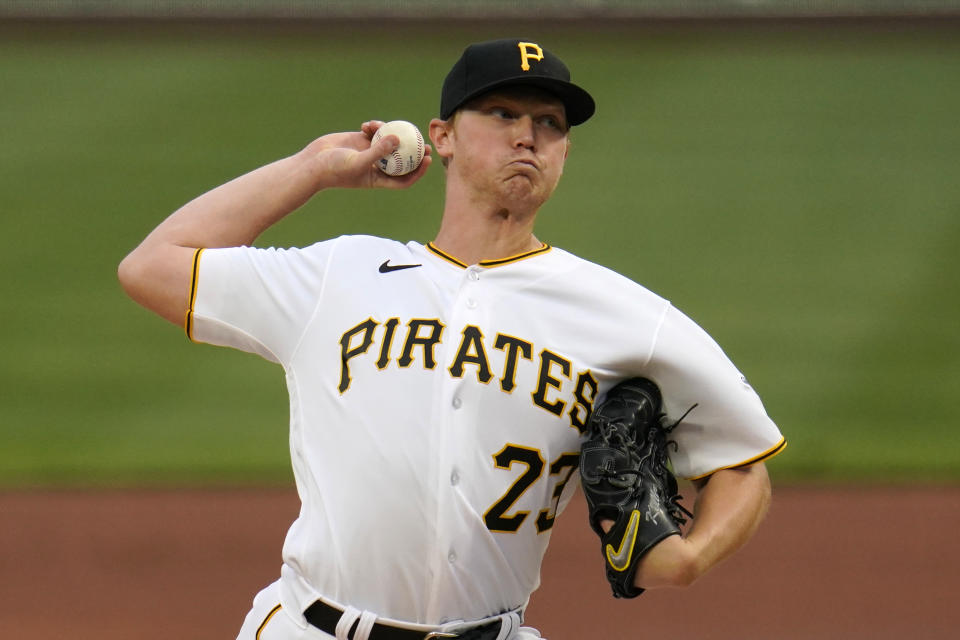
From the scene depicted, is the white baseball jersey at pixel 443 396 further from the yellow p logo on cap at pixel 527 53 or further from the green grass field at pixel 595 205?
the green grass field at pixel 595 205

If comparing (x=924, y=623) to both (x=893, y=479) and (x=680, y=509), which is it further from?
(x=680, y=509)

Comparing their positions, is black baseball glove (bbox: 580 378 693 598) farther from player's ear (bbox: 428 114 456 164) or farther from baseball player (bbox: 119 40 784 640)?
player's ear (bbox: 428 114 456 164)

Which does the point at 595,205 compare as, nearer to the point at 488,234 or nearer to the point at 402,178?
the point at 402,178

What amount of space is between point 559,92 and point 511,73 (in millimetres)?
131

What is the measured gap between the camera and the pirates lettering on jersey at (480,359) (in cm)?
272

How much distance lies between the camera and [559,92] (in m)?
2.88

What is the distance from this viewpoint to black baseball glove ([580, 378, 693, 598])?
104 inches

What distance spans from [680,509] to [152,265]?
1.31m

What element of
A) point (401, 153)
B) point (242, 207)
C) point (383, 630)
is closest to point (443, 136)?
point (401, 153)

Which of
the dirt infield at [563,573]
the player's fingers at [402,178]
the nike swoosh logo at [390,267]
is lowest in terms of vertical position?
the dirt infield at [563,573]

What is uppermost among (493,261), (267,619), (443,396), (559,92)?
(559,92)

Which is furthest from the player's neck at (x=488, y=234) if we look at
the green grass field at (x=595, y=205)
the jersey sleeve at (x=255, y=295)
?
the green grass field at (x=595, y=205)

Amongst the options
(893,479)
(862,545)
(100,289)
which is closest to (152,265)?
(862,545)

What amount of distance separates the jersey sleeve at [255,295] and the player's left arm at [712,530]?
930 mm
